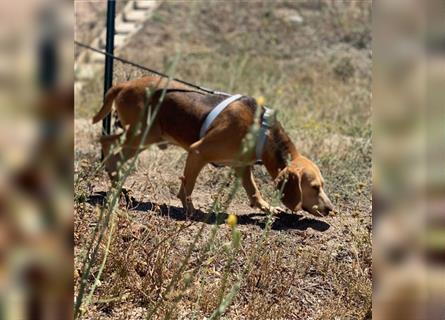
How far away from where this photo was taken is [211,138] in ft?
18.7

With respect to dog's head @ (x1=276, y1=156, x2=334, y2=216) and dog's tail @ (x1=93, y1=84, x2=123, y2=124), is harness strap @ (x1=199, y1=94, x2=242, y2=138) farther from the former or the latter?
dog's tail @ (x1=93, y1=84, x2=123, y2=124)

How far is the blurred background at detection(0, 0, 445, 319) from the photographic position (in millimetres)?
1229

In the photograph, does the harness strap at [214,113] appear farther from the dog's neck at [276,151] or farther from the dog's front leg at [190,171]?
the dog's neck at [276,151]

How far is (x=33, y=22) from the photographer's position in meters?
1.21

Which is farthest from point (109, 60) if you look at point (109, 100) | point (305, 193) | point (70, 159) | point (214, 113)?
point (70, 159)

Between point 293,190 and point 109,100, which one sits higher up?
point 109,100

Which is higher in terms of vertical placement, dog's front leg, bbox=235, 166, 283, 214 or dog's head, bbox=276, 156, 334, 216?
dog's head, bbox=276, 156, 334, 216

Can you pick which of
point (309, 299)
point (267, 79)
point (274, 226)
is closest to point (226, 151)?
point (274, 226)

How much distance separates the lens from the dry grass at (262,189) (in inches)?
155

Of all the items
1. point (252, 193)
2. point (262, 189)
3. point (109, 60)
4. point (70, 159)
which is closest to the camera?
point (70, 159)

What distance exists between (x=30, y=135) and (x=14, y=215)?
14 cm

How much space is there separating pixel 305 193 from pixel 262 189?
901 mm

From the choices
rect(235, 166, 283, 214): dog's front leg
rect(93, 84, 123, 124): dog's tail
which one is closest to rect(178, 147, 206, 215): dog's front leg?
rect(235, 166, 283, 214): dog's front leg

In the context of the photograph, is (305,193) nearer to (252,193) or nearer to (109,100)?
(252,193)
